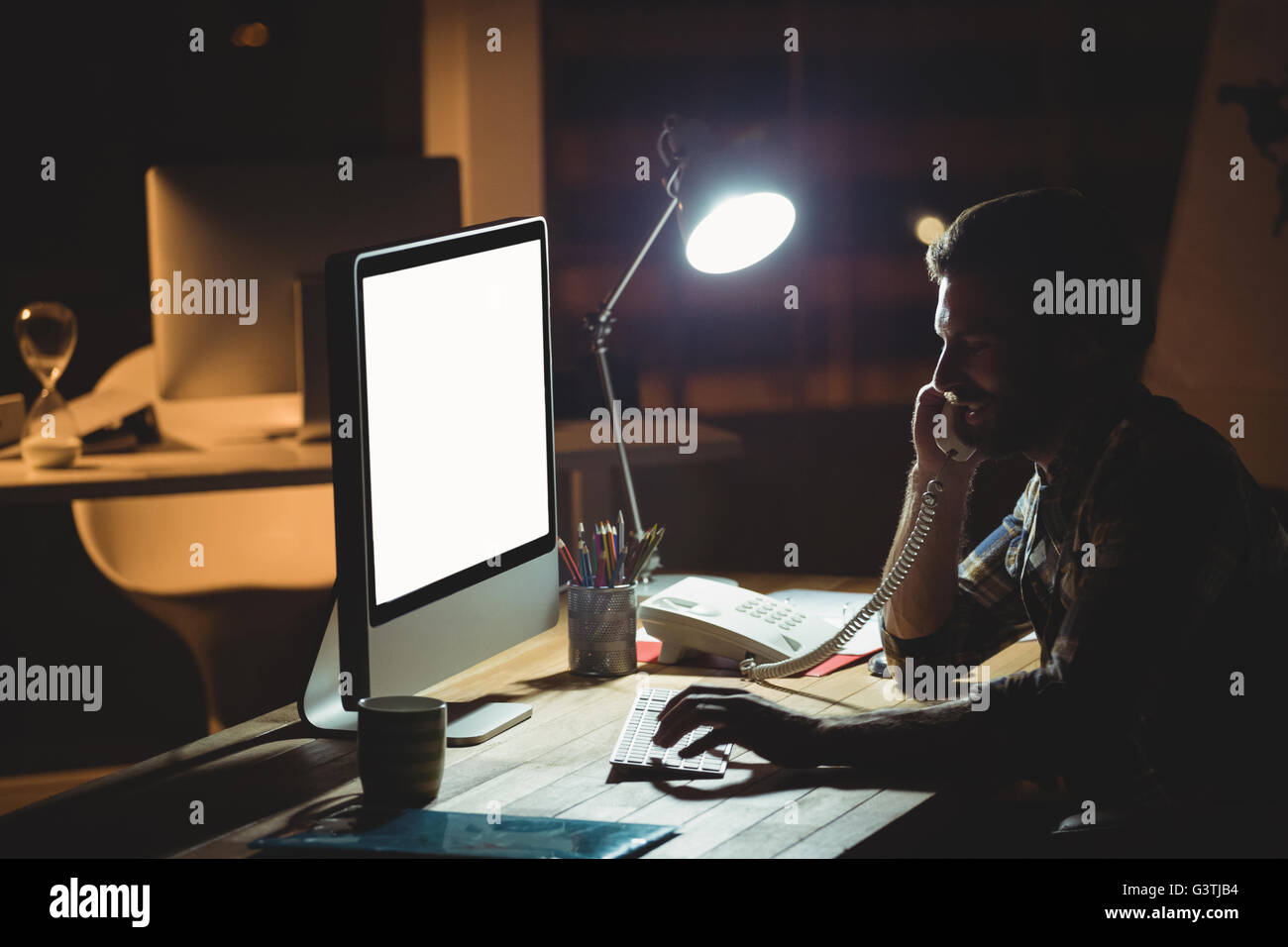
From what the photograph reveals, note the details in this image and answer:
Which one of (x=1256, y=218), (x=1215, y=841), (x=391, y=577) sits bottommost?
(x=1215, y=841)

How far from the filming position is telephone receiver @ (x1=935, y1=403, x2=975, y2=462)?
180 centimetres

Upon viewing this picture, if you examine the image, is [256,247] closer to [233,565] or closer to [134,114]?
[233,565]

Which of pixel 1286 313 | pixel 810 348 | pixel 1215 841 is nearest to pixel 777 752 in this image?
pixel 1215 841

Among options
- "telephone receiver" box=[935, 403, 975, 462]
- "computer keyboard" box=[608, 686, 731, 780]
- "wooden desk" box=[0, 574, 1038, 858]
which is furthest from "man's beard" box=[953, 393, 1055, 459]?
"computer keyboard" box=[608, 686, 731, 780]

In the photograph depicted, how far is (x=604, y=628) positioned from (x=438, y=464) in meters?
0.38

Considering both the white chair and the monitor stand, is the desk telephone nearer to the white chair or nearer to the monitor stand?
the monitor stand

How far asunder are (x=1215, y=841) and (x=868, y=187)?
3.30m

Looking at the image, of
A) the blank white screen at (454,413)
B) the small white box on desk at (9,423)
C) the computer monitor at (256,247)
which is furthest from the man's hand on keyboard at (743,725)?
the small white box on desk at (9,423)

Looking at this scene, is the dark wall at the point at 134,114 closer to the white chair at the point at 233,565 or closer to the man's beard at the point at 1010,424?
the white chair at the point at 233,565

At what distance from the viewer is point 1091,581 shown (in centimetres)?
136

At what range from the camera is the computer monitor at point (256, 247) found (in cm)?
275

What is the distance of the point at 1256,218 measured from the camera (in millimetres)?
3703
